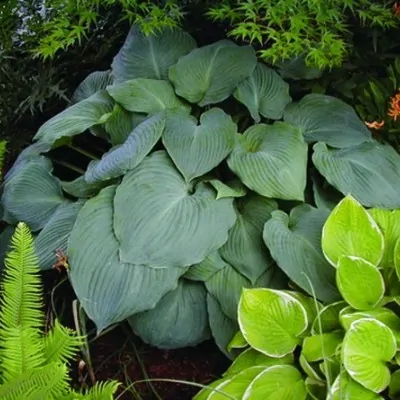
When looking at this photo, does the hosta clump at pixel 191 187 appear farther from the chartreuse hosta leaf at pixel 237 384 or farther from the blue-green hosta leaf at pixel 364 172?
the chartreuse hosta leaf at pixel 237 384

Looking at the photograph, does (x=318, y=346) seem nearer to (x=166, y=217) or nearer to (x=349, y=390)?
(x=349, y=390)

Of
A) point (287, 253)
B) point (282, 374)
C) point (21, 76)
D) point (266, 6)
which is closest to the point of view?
point (282, 374)

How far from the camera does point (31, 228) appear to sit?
1.43 meters

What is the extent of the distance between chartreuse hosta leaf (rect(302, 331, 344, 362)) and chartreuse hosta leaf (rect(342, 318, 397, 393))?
0.06 meters

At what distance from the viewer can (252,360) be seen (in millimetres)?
1185

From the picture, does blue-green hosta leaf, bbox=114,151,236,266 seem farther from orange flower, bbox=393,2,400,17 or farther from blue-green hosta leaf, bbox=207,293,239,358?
orange flower, bbox=393,2,400,17

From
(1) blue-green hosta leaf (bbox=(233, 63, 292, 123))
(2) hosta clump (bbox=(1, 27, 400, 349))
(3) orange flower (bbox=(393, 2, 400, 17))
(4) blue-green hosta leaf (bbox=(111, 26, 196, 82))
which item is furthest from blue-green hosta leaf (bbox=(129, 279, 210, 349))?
(3) orange flower (bbox=(393, 2, 400, 17))

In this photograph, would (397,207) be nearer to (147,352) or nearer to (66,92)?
(147,352)

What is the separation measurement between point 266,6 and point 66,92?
0.66 m

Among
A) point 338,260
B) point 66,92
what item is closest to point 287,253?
point 338,260

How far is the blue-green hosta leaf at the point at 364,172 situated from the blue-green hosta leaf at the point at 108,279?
0.38m

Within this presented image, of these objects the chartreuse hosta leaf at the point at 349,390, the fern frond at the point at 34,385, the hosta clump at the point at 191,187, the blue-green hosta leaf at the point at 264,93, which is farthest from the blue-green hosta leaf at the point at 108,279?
the blue-green hosta leaf at the point at 264,93

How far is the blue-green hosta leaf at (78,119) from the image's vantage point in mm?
1438

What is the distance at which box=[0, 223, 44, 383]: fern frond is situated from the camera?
3.29 ft
